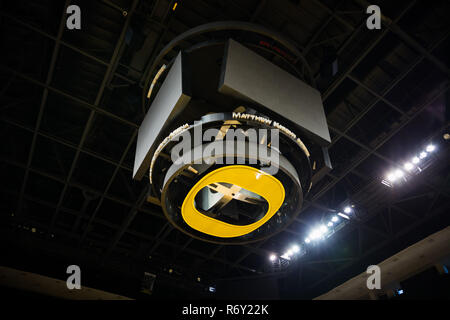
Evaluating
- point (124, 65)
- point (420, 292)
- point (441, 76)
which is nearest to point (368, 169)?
point (441, 76)

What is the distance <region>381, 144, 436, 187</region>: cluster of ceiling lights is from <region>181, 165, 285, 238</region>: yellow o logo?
758 cm

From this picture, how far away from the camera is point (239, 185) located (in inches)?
287

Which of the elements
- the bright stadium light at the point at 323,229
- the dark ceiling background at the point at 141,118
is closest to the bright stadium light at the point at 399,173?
the dark ceiling background at the point at 141,118

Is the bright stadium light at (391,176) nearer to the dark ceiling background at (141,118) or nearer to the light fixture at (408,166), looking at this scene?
the dark ceiling background at (141,118)

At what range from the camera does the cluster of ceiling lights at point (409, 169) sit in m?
12.3

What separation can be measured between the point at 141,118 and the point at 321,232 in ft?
31.1

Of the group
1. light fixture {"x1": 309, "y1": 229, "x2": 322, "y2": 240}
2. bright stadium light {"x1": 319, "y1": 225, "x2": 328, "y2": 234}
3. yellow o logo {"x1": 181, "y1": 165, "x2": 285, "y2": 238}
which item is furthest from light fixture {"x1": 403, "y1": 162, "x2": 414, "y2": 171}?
yellow o logo {"x1": 181, "y1": 165, "x2": 285, "y2": 238}

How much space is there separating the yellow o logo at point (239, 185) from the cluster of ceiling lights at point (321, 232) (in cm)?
784

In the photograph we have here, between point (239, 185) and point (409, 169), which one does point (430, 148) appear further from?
point (239, 185)

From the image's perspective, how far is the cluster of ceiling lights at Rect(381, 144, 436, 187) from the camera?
1234cm

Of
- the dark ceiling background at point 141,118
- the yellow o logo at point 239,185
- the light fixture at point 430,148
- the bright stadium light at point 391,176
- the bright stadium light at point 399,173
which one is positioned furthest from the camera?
the bright stadium light at point 391,176

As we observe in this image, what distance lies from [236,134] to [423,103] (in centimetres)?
768

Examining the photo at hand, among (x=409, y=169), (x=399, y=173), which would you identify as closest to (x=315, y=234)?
(x=399, y=173)
